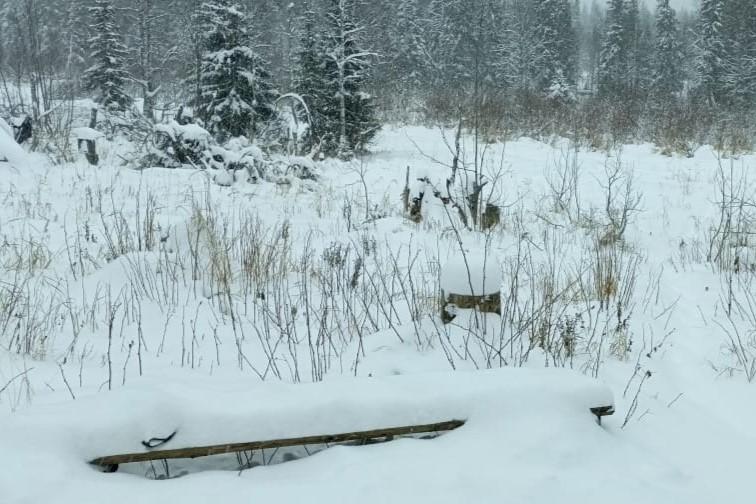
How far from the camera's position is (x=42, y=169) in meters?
8.24

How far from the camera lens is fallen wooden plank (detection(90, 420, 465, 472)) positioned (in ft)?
5.21

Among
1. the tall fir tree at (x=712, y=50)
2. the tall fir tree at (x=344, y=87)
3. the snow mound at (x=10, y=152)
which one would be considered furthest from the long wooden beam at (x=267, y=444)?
the tall fir tree at (x=712, y=50)

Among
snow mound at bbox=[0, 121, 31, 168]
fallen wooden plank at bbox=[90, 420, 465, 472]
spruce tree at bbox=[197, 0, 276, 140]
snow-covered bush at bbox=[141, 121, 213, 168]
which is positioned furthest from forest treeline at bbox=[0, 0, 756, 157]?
fallen wooden plank at bbox=[90, 420, 465, 472]

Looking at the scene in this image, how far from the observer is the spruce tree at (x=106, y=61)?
1841cm

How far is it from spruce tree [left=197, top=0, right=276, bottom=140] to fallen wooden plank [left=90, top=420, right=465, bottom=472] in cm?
1090

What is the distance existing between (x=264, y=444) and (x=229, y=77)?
457 inches

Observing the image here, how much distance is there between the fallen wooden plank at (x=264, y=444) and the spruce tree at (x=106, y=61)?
62.3 ft

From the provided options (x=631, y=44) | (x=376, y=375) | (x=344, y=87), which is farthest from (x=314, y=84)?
(x=631, y=44)

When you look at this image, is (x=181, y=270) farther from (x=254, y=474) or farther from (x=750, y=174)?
(x=750, y=174)

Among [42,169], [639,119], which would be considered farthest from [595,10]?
[42,169]

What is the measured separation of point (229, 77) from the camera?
12062 millimetres

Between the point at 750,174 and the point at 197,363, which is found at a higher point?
the point at 750,174

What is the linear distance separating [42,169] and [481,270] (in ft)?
25.8

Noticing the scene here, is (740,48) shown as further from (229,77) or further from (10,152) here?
(10,152)
